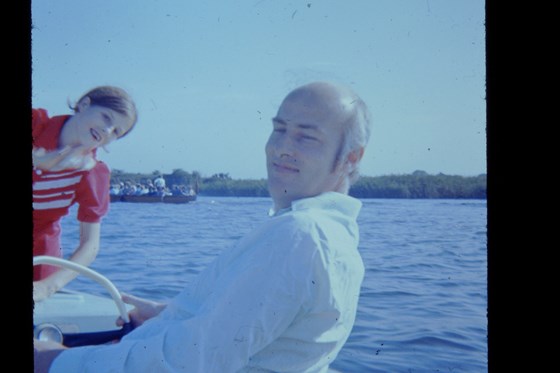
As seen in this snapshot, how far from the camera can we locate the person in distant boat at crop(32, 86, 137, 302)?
84.0 inches

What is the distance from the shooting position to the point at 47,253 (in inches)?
92.9

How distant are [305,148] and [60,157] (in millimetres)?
1068

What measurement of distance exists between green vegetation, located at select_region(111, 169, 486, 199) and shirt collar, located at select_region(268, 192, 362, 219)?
196 millimetres

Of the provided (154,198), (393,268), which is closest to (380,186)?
(393,268)

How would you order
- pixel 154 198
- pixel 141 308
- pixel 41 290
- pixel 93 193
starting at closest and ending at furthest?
pixel 141 308 < pixel 41 290 < pixel 93 193 < pixel 154 198

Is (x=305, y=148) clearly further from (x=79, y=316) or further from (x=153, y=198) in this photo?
(x=153, y=198)

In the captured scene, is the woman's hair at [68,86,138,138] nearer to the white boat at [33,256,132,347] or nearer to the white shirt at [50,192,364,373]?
the white boat at [33,256,132,347]

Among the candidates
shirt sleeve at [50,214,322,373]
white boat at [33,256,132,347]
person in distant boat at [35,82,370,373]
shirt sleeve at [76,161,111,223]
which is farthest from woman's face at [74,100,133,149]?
shirt sleeve at [50,214,322,373]

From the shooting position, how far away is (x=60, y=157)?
222 centimetres

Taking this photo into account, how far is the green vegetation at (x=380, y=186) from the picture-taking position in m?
1.83

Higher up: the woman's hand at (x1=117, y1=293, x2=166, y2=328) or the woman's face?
the woman's face
